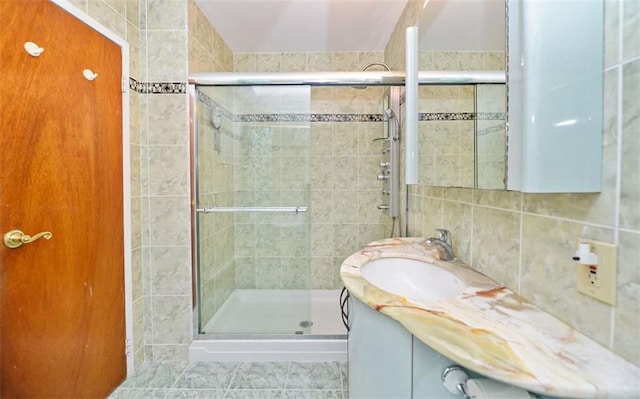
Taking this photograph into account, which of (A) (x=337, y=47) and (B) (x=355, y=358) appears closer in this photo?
(B) (x=355, y=358)

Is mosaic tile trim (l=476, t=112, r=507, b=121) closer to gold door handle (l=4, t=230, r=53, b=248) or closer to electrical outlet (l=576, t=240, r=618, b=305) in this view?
electrical outlet (l=576, t=240, r=618, b=305)

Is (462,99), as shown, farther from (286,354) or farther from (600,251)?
(286,354)

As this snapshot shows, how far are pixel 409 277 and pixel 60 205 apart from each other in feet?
5.06

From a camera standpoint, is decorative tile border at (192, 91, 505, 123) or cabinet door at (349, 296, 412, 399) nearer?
cabinet door at (349, 296, 412, 399)

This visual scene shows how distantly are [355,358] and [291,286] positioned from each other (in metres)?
1.32

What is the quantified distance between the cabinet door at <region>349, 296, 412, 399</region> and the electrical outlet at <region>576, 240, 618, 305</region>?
413mm

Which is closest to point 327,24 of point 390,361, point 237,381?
point 390,361

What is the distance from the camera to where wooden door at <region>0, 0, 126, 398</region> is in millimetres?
1014

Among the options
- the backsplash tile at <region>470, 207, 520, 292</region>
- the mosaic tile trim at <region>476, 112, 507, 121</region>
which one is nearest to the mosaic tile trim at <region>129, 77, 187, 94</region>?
the mosaic tile trim at <region>476, 112, 507, 121</region>

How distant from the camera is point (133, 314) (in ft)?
5.41

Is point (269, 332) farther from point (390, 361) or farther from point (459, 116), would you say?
point (459, 116)

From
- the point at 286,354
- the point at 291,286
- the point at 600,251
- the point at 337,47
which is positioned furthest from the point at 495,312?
the point at 337,47

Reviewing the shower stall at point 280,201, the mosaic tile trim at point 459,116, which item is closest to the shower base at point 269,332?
the shower stall at point 280,201

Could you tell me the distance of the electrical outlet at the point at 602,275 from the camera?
1.87 ft
